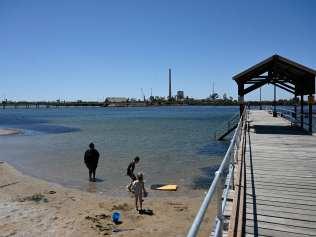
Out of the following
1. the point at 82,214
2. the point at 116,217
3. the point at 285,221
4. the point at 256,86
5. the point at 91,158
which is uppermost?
the point at 256,86

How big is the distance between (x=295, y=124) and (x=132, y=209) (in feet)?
43.9

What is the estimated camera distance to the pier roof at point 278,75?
1831 cm

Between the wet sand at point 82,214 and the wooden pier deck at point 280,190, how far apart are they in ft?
7.55

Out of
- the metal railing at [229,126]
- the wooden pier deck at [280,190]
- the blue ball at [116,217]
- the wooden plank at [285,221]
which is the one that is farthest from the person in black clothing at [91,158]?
the metal railing at [229,126]

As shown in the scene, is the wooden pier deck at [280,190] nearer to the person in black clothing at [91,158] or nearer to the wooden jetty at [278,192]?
the wooden jetty at [278,192]

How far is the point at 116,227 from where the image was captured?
10219mm

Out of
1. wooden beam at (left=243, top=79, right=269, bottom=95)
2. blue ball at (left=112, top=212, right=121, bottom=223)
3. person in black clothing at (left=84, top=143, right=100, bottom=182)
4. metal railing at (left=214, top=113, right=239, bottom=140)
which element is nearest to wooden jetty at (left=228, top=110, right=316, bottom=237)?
blue ball at (left=112, top=212, right=121, bottom=223)

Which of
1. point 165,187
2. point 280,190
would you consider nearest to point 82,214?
point 165,187

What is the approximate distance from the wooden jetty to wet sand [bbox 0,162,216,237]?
7.58ft

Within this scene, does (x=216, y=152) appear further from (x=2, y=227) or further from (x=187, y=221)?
(x=2, y=227)

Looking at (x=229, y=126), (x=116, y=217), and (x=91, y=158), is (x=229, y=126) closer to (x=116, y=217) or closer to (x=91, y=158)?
(x=91, y=158)

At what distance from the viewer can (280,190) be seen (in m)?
7.33

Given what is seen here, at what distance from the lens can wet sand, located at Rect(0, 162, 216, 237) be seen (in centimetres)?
992

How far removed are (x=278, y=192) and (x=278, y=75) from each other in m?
16.6
